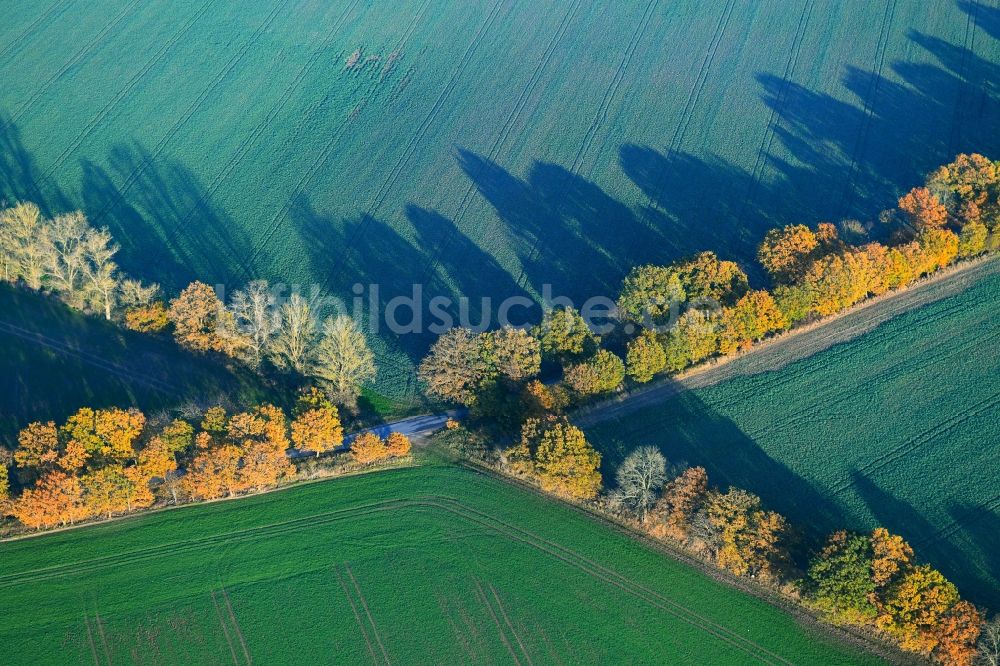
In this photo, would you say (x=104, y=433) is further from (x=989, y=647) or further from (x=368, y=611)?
(x=989, y=647)

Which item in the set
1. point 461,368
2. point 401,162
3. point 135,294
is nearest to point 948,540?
point 461,368

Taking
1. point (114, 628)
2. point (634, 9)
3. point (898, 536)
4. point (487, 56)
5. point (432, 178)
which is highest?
point (634, 9)

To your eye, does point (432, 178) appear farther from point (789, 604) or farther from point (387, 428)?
point (789, 604)

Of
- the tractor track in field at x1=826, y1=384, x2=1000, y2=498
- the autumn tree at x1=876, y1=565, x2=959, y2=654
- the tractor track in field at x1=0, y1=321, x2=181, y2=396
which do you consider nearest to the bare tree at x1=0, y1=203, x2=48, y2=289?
the tractor track in field at x1=0, y1=321, x2=181, y2=396

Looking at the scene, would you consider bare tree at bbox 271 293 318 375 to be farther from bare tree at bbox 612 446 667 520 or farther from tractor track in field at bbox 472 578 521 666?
bare tree at bbox 612 446 667 520

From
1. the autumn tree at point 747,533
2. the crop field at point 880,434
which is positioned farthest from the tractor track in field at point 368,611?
the autumn tree at point 747,533

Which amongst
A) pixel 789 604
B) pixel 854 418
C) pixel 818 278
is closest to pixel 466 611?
pixel 789 604
